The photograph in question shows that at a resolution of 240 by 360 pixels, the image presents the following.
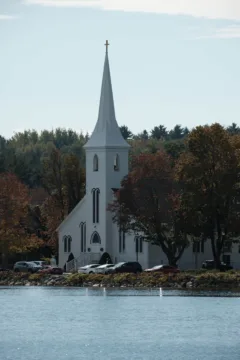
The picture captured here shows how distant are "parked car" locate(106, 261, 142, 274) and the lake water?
15.8 meters

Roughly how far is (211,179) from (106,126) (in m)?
19.0

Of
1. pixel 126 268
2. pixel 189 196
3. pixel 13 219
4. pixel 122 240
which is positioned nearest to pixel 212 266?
pixel 126 268

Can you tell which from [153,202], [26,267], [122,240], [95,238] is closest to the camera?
[153,202]

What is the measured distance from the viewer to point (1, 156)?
176000mm

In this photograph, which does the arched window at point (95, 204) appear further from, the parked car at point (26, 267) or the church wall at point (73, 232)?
the parked car at point (26, 267)

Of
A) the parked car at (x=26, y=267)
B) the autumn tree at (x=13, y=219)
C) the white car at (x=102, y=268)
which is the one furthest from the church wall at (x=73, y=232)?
the white car at (x=102, y=268)

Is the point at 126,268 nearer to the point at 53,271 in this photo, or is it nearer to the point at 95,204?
the point at 53,271

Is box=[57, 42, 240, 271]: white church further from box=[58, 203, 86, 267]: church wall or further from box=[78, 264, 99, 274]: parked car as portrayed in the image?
box=[78, 264, 99, 274]: parked car

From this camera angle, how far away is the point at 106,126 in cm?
12456

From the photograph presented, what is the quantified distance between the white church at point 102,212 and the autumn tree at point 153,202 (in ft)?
22.5

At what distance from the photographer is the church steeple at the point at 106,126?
124m

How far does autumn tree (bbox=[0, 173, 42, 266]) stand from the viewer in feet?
401

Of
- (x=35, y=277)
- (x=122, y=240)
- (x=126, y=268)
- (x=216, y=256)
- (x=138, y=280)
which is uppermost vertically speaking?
(x=122, y=240)

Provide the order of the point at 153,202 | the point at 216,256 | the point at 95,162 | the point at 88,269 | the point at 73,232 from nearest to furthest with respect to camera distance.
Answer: the point at 216,256, the point at 153,202, the point at 88,269, the point at 95,162, the point at 73,232
